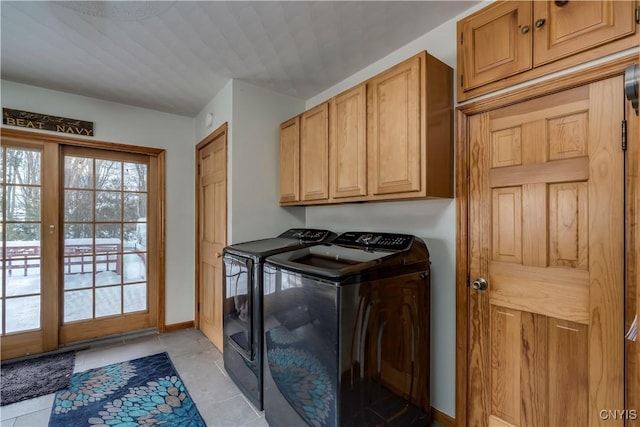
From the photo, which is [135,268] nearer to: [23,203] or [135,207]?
[135,207]

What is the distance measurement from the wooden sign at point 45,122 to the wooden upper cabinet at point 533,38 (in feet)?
11.1

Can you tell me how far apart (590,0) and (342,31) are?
1244 mm

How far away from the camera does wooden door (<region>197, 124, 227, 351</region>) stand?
279 centimetres

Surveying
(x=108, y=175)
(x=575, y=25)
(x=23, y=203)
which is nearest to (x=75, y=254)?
(x=23, y=203)

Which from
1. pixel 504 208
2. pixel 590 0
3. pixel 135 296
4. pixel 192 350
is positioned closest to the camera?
pixel 590 0

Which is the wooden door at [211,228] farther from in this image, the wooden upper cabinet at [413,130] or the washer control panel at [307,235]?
the wooden upper cabinet at [413,130]

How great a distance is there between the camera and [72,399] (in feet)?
6.75

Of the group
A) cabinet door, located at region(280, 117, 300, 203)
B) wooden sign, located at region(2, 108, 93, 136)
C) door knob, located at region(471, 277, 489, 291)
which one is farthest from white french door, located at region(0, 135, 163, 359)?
door knob, located at region(471, 277, 489, 291)

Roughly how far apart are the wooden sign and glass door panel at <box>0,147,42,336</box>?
24cm

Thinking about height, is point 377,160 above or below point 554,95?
below

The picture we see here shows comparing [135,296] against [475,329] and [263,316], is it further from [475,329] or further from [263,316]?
[475,329]

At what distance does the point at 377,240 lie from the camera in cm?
193

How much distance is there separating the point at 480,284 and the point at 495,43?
51.7 inches

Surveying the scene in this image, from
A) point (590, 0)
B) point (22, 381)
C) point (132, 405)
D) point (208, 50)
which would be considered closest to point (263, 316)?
point (132, 405)
